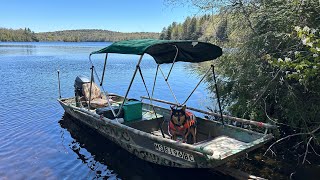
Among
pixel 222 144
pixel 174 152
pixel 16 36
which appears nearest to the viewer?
pixel 174 152

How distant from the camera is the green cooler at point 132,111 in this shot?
9906 mm

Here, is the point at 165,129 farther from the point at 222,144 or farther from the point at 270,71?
the point at 270,71

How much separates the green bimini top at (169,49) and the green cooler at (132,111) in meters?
1.66

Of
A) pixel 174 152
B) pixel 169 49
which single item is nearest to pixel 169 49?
pixel 169 49

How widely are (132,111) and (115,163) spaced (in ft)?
5.77

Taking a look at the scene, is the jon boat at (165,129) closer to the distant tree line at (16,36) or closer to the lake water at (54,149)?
the lake water at (54,149)

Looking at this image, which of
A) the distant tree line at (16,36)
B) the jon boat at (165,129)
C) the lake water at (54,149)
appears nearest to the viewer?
the jon boat at (165,129)

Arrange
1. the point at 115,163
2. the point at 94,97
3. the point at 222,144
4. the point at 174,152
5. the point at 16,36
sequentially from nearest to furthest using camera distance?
the point at 174,152, the point at 222,144, the point at 115,163, the point at 94,97, the point at 16,36

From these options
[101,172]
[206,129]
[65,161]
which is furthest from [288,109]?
[65,161]

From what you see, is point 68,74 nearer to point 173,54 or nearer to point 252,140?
point 173,54

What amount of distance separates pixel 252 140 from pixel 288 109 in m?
1.70

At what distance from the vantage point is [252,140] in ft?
26.3

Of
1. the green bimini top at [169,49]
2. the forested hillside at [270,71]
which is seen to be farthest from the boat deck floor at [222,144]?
the green bimini top at [169,49]

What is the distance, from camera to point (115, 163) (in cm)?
923
